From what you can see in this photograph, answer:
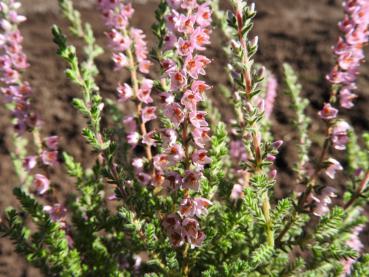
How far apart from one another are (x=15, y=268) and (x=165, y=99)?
7.13ft

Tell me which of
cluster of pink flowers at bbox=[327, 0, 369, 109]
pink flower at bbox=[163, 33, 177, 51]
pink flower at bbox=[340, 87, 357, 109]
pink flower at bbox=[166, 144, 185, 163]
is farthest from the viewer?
pink flower at bbox=[340, 87, 357, 109]

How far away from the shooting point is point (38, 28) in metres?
5.15

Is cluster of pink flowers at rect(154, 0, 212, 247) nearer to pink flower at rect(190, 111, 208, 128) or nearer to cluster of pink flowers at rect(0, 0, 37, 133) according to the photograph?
pink flower at rect(190, 111, 208, 128)

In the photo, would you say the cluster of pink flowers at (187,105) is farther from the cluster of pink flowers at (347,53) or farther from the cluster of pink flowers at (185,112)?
the cluster of pink flowers at (347,53)

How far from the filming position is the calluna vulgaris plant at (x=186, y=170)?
158 centimetres

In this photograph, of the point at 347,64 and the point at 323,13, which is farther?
the point at 323,13

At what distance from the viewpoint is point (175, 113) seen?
1549mm

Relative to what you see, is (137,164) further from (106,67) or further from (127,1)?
(106,67)

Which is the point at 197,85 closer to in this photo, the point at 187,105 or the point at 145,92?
the point at 187,105

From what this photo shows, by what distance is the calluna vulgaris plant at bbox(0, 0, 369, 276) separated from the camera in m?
1.58

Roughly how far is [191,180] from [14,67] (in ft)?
3.46

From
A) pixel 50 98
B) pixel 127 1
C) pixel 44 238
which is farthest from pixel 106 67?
pixel 44 238

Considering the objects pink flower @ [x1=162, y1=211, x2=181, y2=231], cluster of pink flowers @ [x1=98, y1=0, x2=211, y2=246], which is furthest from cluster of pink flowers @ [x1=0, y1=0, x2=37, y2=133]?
pink flower @ [x1=162, y1=211, x2=181, y2=231]

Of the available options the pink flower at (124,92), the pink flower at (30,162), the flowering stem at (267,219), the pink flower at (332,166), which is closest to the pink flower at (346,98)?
the pink flower at (332,166)
